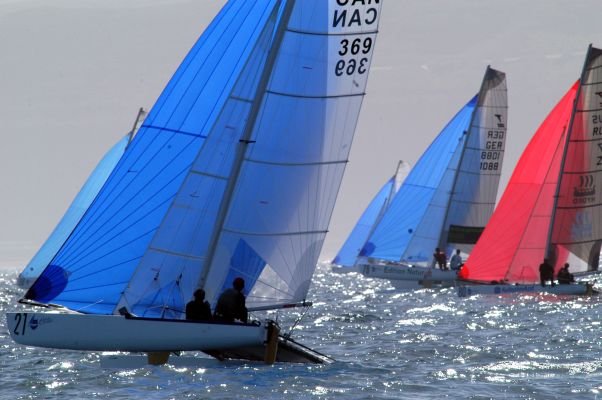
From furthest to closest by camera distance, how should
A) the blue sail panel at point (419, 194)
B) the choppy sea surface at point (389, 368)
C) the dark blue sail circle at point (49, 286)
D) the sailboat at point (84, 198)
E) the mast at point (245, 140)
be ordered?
the blue sail panel at point (419, 194) < the sailboat at point (84, 198) < the mast at point (245, 140) < the dark blue sail circle at point (49, 286) < the choppy sea surface at point (389, 368)

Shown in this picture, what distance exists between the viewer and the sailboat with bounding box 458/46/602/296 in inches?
1163

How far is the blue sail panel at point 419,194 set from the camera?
3728 centimetres

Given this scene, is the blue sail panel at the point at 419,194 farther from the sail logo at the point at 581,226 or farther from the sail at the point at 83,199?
the sail at the point at 83,199

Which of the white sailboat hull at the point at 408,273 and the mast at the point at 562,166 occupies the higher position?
the mast at the point at 562,166

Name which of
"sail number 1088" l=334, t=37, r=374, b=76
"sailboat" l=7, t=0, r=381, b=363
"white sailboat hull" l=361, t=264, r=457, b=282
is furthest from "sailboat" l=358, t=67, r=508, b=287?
"sailboat" l=7, t=0, r=381, b=363

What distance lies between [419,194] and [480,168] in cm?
225

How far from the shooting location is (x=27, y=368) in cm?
1661

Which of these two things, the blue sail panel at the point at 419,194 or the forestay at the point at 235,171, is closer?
the forestay at the point at 235,171

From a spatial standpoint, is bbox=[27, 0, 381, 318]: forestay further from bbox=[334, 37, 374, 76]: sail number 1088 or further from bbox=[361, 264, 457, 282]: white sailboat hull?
bbox=[361, 264, 457, 282]: white sailboat hull

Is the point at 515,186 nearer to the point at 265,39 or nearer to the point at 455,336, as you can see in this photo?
the point at 455,336

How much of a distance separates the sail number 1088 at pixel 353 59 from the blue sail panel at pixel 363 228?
31.6m

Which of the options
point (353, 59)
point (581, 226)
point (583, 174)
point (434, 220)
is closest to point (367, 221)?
point (434, 220)

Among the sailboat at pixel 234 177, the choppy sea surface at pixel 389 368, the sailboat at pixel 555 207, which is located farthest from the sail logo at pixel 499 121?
the sailboat at pixel 234 177

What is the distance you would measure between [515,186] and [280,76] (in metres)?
14.5
